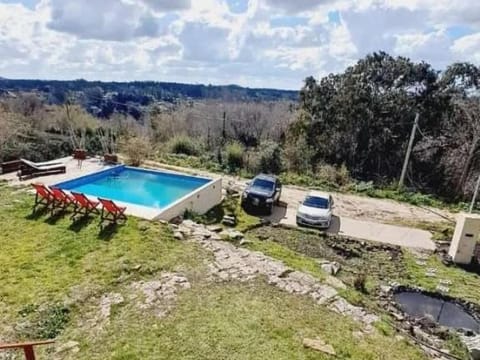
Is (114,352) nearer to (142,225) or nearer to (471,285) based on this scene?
(142,225)

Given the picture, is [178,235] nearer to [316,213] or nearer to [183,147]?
[316,213]

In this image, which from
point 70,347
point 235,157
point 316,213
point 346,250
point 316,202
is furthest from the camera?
point 235,157

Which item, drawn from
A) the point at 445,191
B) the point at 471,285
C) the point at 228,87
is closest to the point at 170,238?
the point at 471,285

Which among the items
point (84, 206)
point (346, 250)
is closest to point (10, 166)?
point (84, 206)

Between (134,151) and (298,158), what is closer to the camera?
(134,151)

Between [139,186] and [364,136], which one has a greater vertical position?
[364,136]

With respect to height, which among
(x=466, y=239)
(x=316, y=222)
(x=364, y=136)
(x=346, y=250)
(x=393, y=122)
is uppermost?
(x=393, y=122)

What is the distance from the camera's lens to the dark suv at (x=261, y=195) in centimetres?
1553

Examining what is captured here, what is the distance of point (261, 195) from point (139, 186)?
5535 mm

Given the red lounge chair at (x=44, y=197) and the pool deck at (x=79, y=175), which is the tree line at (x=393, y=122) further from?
the red lounge chair at (x=44, y=197)

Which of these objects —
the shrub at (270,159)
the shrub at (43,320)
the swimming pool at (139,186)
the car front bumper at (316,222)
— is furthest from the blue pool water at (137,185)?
the shrub at (43,320)

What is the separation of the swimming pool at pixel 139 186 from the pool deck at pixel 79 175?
1.50ft

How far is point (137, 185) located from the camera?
56.9ft

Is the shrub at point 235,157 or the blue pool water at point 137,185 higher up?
the shrub at point 235,157
